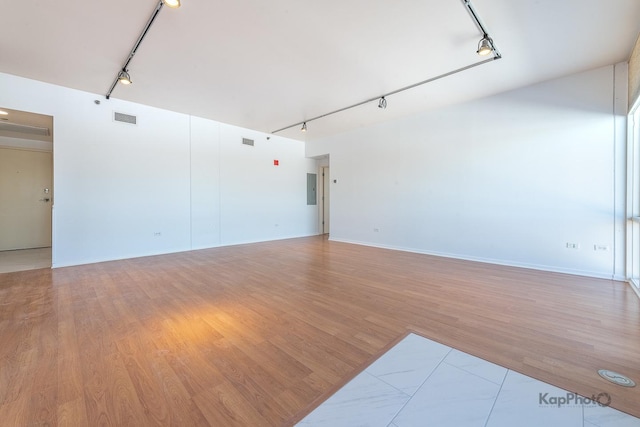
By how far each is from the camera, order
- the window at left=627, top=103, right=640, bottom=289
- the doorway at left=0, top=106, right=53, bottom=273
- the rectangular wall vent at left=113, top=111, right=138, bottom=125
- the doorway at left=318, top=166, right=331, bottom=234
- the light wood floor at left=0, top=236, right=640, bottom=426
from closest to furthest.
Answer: the light wood floor at left=0, top=236, right=640, bottom=426, the window at left=627, top=103, right=640, bottom=289, the rectangular wall vent at left=113, top=111, right=138, bottom=125, the doorway at left=0, top=106, right=53, bottom=273, the doorway at left=318, top=166, right=331, bottom=234

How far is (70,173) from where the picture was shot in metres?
4.54

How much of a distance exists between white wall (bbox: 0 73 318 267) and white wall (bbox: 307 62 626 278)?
11.7 feet

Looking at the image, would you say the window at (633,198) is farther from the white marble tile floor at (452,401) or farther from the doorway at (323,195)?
the doorway at (323,195)

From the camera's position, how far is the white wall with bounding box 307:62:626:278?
3.76m

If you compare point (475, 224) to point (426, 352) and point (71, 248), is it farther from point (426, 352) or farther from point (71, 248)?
point (71, 248)

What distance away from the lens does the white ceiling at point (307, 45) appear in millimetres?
2590

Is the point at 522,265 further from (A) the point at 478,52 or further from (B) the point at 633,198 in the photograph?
(A) the point at 478,52

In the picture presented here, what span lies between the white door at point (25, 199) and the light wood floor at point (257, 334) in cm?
337

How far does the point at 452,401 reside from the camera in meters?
1.44

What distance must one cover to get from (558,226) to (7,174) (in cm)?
1177

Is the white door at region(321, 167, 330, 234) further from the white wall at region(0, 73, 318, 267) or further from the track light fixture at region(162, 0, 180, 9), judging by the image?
the track light fixture at region(162, 0, 180, 9)

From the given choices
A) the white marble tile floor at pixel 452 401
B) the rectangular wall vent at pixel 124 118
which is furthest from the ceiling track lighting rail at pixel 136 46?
the white marble tile floor at pixel 452 401

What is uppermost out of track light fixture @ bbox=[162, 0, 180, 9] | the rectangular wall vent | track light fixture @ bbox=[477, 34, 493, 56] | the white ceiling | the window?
the white ceiling

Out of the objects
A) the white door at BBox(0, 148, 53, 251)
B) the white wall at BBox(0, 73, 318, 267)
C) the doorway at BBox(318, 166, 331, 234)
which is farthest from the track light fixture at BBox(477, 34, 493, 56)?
the white door at BBox(0, 148, 53, 251)
